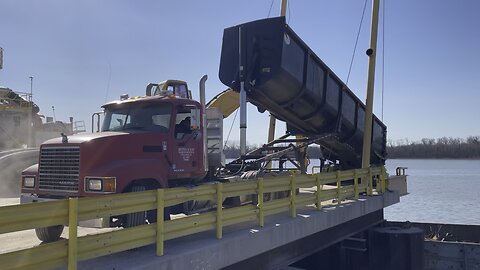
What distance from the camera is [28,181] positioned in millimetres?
7336

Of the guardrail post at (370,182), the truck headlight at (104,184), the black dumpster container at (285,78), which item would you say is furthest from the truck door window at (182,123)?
the guardrail post at (370,182)

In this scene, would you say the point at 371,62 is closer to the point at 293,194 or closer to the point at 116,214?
the point at 293,194

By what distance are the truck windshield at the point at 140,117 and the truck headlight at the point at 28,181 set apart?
1.65 meters

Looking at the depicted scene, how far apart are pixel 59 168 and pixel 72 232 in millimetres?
2662

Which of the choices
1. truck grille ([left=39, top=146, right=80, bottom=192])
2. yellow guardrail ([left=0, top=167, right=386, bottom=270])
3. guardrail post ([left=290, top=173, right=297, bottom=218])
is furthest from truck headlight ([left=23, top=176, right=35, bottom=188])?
guardrail post ([left=290, top=173, right=297, bottom=218])

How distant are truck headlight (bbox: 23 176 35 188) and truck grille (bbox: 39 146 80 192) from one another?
0.83 feet

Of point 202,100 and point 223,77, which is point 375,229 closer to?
point 223,77

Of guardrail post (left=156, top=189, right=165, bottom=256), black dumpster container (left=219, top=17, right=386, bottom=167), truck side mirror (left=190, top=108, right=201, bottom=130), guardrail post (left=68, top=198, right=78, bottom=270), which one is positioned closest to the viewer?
guardrail post (left=68, top=198, right=78, bottom=270)

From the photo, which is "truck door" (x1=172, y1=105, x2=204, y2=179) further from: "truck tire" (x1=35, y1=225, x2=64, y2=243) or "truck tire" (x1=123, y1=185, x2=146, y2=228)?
"truck tire" (x1=35, y1=225, x2=64, y2=243)

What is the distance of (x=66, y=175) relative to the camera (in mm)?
6867

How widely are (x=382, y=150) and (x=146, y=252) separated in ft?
41.8

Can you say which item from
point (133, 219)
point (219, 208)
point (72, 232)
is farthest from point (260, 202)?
point (72, 232)

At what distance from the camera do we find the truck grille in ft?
22.2

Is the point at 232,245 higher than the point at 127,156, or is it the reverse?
the point at 127,156
